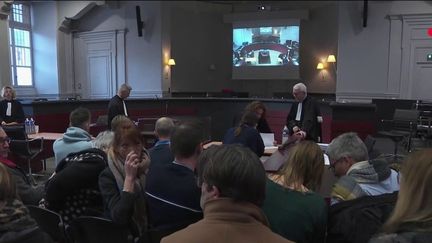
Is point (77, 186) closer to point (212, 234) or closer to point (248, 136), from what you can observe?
point (212, 234)

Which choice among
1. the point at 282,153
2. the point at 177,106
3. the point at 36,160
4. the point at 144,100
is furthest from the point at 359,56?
the point at 36,160

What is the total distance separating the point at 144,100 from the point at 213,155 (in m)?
7.69

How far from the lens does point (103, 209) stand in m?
2.31

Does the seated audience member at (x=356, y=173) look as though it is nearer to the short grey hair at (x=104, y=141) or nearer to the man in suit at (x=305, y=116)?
the short grey hair at (x=104, y=141)

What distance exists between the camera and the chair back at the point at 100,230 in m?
1.97

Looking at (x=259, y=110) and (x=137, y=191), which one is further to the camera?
(x=259, y=110)

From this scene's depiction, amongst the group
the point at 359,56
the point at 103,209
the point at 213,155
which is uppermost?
the point at 359,56

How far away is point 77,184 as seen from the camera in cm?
223

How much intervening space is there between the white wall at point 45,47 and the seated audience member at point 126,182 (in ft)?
36.0

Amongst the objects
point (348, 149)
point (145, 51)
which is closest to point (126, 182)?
point (348, 149)

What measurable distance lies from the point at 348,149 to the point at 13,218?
1.74 meters

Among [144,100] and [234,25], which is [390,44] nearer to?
[234,25]

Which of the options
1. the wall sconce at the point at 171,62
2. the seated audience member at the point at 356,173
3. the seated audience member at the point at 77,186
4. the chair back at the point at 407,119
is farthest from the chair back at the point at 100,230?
the wall sconce at the point at 171,62

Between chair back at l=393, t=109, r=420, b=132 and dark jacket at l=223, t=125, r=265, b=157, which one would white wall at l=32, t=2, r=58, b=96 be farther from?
dark jacket at l=223, t=125, r=265, b=157
